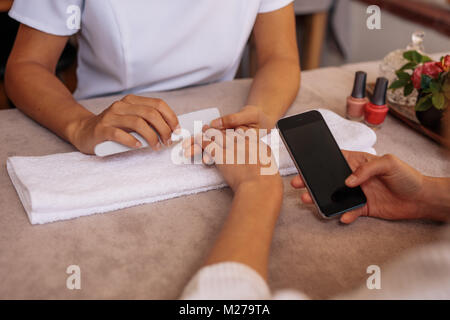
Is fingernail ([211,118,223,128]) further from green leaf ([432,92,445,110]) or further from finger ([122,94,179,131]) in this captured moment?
green leaf ([432,92,445,110])

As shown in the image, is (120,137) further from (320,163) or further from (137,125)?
(320,163)

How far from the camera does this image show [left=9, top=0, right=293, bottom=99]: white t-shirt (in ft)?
2.45

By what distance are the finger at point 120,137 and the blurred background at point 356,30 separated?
40.8 inches

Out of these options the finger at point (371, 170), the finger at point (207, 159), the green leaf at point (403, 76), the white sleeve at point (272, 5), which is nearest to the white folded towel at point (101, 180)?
the finger at point (207, 159)

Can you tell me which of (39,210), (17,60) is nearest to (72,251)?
(39,210)

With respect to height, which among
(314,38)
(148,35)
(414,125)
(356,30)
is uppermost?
(148,35)

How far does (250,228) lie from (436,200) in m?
0.26

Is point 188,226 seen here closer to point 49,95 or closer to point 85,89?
point 49,95

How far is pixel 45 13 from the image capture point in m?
0.74

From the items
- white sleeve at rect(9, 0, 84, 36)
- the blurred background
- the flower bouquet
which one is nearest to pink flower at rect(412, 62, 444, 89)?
the flower bouquet

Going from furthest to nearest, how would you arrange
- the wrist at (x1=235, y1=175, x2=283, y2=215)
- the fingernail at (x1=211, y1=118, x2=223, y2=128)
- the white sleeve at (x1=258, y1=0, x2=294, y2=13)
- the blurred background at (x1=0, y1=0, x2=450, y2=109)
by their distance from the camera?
the blurred background at (x1=0, y1=0, x2=450, y2=109)
the white sleeve at (x1=258, y1=0, x2=294, y2=13)
the fingernail at (x1=211, y1=118, x2=223, y2=128)
the wrist at (x1=235, y1=175, x2=283, y2=215)

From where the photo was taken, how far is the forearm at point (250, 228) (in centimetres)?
42

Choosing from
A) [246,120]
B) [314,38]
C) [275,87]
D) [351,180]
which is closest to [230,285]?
[351,180]

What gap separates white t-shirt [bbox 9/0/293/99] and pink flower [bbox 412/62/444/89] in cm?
34
